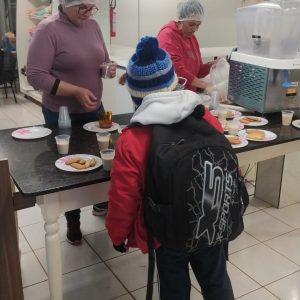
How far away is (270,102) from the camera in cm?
225

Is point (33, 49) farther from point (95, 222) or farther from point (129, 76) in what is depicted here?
point (95, 222)

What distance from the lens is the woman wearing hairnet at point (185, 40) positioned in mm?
2627

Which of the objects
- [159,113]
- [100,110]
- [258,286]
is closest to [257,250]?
[258,286]

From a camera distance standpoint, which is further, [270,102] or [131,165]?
[270,102]

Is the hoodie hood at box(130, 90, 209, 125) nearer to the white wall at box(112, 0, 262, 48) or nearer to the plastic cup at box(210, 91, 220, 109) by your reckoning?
the plastic cup at box(210, 91, 220, 109)

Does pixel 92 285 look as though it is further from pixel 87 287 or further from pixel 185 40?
pixel 185 40

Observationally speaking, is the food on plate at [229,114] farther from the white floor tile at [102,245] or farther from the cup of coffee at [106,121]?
the white floor tile at [102,245]

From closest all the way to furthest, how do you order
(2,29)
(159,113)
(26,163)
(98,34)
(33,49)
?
(159,113) → (26,163) → (33,49) → (98,34) → (2,29)

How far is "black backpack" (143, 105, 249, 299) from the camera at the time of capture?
3.93 ft

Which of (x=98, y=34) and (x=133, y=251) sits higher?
(x=98, y=34)

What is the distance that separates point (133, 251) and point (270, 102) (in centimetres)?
117

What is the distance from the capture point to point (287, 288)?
6.56ft

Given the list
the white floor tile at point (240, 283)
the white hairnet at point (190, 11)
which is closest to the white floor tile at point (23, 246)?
the white floor tile at point (240, 283)

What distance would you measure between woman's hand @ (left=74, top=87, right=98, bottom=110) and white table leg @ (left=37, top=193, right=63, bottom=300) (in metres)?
0.72
